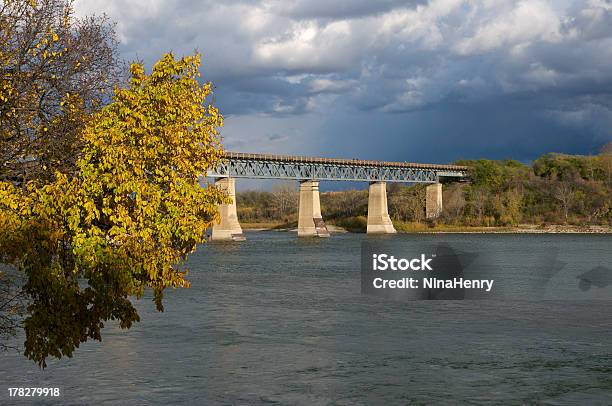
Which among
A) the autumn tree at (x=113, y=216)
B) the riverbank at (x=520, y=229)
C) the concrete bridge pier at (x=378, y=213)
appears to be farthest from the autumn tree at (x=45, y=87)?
the riverbank at (x=520, y=229)

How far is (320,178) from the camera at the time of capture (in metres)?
161

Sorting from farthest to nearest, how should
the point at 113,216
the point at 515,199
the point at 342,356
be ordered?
the point at 515,199
the point at 342,356
the point at 113,216

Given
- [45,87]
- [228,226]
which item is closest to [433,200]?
[228,226]

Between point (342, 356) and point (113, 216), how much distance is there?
15.6 m

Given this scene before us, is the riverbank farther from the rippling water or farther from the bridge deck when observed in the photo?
the rippling water

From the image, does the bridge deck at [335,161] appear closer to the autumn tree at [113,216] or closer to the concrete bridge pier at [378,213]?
the concrete bridge pier at [378,213]

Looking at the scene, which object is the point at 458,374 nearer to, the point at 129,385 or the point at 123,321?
the point at 129,385

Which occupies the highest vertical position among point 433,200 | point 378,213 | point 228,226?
point 433,200

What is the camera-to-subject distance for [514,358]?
2681cm

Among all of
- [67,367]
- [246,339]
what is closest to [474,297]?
[246,339]

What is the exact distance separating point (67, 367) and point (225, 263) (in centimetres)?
5240

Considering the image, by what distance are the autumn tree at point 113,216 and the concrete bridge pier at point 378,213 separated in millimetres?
Result: 154176

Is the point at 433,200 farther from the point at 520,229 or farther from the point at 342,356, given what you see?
the point at 342,356

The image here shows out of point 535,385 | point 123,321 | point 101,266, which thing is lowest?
point 535,385
